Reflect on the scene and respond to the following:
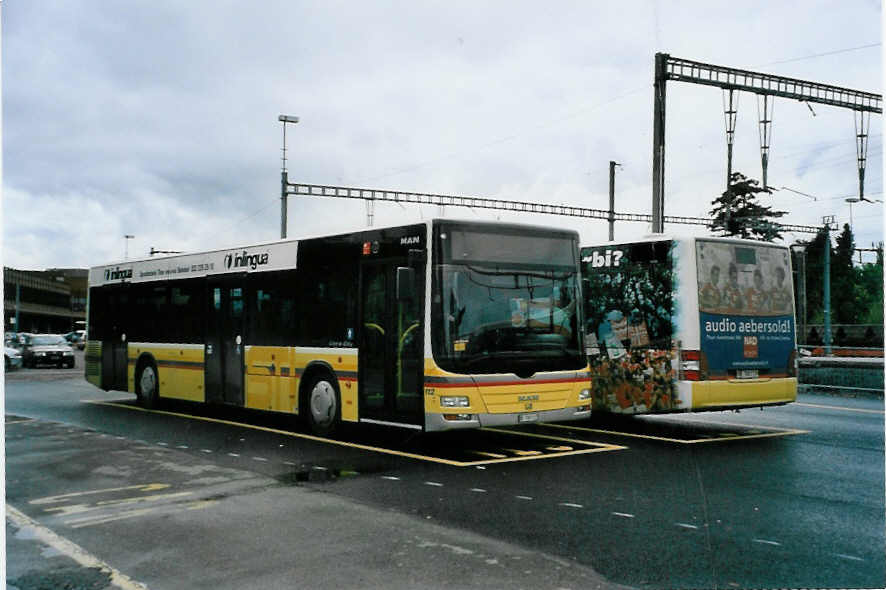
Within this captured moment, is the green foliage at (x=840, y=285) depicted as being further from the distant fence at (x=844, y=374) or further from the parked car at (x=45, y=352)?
the parked car at (x=45, y=352)

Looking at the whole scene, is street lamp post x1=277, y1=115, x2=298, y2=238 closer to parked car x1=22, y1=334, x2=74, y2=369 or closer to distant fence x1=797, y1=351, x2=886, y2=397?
parked car x1=22, y1=334, x2=74, y2=369

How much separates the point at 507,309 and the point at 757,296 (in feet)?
14.8

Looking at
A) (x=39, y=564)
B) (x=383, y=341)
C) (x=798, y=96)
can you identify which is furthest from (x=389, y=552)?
(x=798, y=96)

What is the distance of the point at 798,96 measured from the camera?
→ 80.1 feet

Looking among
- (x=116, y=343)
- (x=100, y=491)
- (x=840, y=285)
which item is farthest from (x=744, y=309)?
(x=840, y=285)

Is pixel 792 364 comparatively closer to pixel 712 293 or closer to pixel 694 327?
pixel 712 293

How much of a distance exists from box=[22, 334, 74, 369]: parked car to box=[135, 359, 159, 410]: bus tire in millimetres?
21705

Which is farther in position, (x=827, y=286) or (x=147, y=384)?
(x=827, y=286)

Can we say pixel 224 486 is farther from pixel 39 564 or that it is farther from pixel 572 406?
pixel 572 406

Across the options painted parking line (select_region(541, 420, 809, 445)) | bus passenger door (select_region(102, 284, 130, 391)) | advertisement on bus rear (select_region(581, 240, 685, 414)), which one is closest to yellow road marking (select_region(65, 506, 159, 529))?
painted parking line (select_region(541, 420, 809, 445))

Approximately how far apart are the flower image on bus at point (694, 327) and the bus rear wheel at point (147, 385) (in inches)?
344

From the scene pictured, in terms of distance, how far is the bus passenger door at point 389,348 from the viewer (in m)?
11.6

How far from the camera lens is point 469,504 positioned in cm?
832

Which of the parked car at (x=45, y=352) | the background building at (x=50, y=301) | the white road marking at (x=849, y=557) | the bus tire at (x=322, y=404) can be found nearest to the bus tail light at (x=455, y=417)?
the bus tire at (x=322, y=404)
